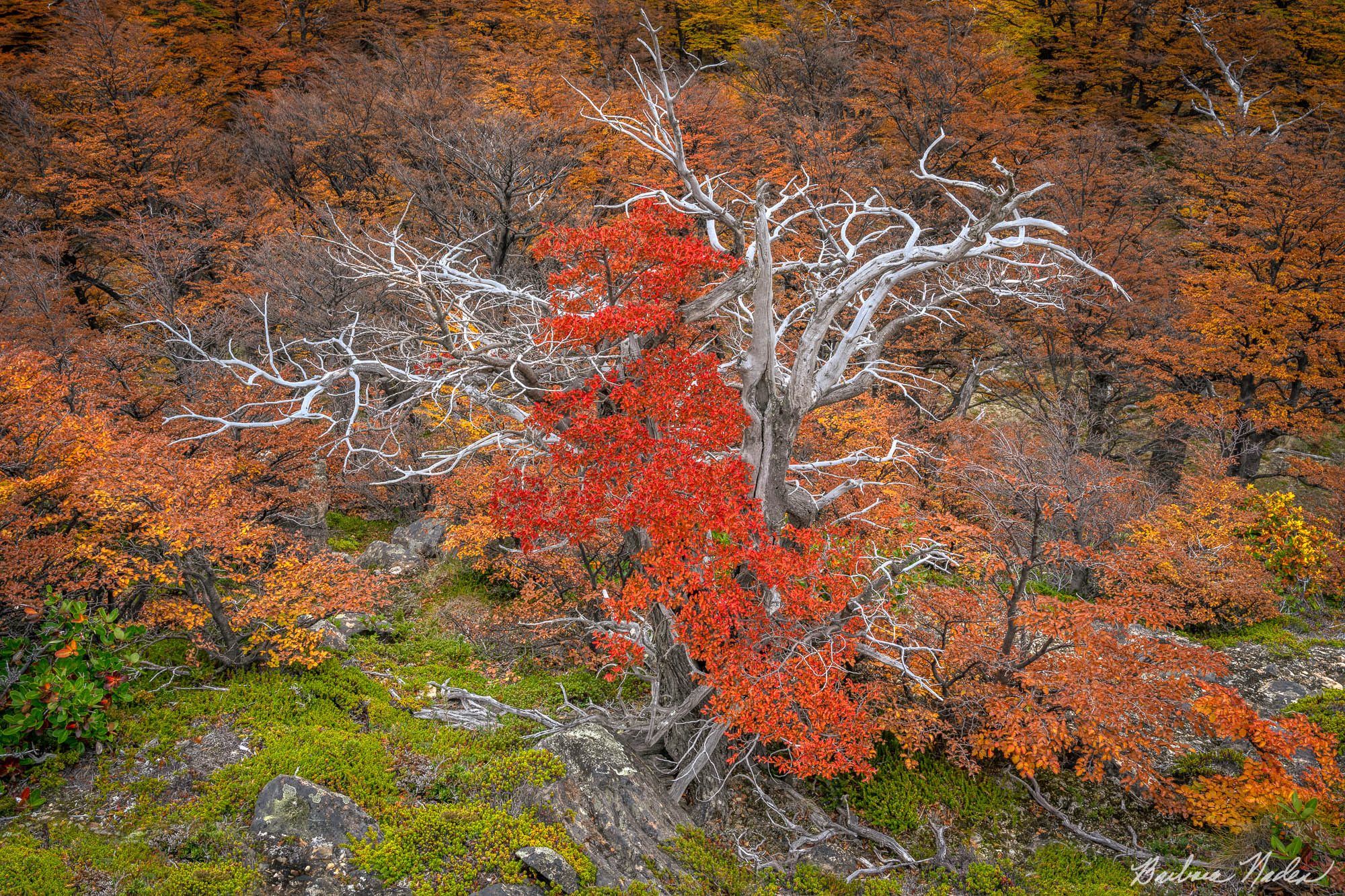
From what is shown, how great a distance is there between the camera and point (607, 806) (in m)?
7.80

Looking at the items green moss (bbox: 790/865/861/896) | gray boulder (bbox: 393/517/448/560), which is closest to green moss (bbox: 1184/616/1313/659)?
green moss (bbox: 790/865/861/896)

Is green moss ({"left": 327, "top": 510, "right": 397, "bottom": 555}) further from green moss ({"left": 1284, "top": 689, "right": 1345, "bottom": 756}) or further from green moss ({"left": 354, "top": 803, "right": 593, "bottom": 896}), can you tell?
green moss ({"left": 1284, "top": 689, "right": 1345, "bottom": 756})

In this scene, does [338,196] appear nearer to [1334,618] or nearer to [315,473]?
[315,473]

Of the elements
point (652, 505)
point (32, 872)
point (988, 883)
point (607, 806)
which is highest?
point (652, 505)

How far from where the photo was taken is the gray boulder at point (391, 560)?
51.7 ft

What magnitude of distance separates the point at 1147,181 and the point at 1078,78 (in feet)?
42.0

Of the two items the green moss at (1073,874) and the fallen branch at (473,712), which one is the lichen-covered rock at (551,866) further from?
the green moss at (1073,874)

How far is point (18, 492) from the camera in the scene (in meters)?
8.09

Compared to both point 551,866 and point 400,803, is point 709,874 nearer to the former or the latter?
point 551,866

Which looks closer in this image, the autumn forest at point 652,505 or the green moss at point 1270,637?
the autumn forest at point 652,505

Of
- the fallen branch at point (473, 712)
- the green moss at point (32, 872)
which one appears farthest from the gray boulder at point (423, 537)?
the green moss at point (32, 872)

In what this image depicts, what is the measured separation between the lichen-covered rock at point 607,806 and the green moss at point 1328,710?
949 centimetres

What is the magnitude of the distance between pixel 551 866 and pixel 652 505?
3.86 m
